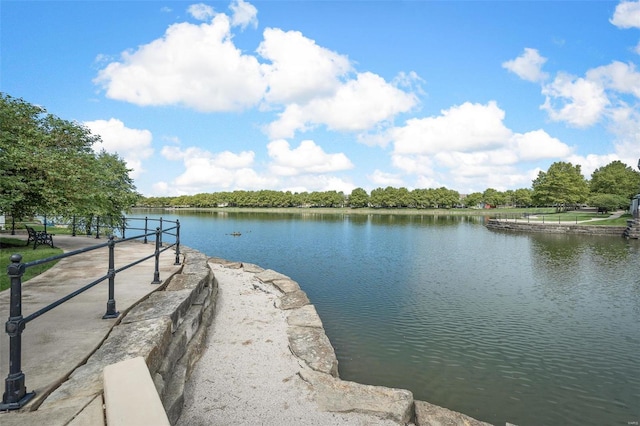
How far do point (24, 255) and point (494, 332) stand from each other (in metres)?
14.6

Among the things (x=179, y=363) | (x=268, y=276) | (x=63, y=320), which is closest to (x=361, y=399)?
(x=179, y=363)

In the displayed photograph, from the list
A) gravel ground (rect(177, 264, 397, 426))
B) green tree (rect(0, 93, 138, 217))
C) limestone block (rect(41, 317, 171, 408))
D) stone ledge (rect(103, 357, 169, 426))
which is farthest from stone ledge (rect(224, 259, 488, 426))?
green tree (rect(0, 93, 138, 217))

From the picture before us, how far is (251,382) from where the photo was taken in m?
5.82

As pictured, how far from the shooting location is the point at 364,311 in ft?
39.5

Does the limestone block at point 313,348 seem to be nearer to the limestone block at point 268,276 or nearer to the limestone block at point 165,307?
the limestone block at point 165,307

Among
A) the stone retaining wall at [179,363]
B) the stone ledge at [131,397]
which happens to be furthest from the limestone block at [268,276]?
the stone ledge at [131,397]

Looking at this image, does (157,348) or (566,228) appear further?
(566,228)

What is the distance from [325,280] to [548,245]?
25019mm

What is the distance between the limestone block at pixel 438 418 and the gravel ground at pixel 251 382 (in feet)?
2.11

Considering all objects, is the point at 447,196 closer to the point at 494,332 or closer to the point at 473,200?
the point at 473,200

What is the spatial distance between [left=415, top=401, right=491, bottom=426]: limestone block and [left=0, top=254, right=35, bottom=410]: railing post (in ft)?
15.9

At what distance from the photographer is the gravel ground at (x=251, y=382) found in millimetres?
4898

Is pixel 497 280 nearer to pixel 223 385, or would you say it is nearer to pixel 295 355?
pixel 295 355

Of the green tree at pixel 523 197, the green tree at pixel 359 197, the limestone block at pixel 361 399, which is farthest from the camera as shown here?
the green tree at pixel 359 197
